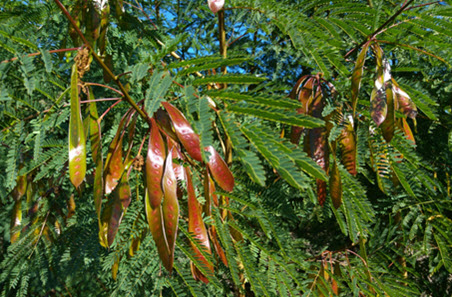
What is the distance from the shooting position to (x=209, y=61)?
2.75 feet

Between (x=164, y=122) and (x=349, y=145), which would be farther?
(x=349, y=145)

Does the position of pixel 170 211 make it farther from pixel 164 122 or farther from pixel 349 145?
pixel 349 145

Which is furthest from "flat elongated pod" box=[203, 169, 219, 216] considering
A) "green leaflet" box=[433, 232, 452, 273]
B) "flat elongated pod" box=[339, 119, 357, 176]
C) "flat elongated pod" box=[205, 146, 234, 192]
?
"green leaflet" box=[433, 232, 452, 273]

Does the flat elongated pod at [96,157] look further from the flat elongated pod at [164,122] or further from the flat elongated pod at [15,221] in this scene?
the flat elongated pod at [15,221]

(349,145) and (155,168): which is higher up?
(155,168)

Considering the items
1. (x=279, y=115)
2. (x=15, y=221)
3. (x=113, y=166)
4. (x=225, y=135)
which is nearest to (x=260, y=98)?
(x=279, y=115)

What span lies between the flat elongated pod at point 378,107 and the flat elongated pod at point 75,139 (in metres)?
0.67

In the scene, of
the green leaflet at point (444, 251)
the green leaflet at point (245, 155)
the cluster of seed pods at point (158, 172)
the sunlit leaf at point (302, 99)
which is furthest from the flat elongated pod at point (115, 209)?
the green leaflet at point (444, 251)

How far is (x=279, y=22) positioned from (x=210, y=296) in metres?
0.96

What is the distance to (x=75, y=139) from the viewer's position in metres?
0.65

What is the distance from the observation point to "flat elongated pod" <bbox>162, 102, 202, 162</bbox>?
67 cm

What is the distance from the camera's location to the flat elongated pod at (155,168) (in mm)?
662

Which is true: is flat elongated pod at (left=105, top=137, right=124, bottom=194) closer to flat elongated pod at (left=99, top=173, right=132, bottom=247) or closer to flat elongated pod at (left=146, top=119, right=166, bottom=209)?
flat elongated pod at (left=99, top=173, right=132, bottom=247)

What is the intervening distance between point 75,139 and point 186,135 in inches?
8.0
